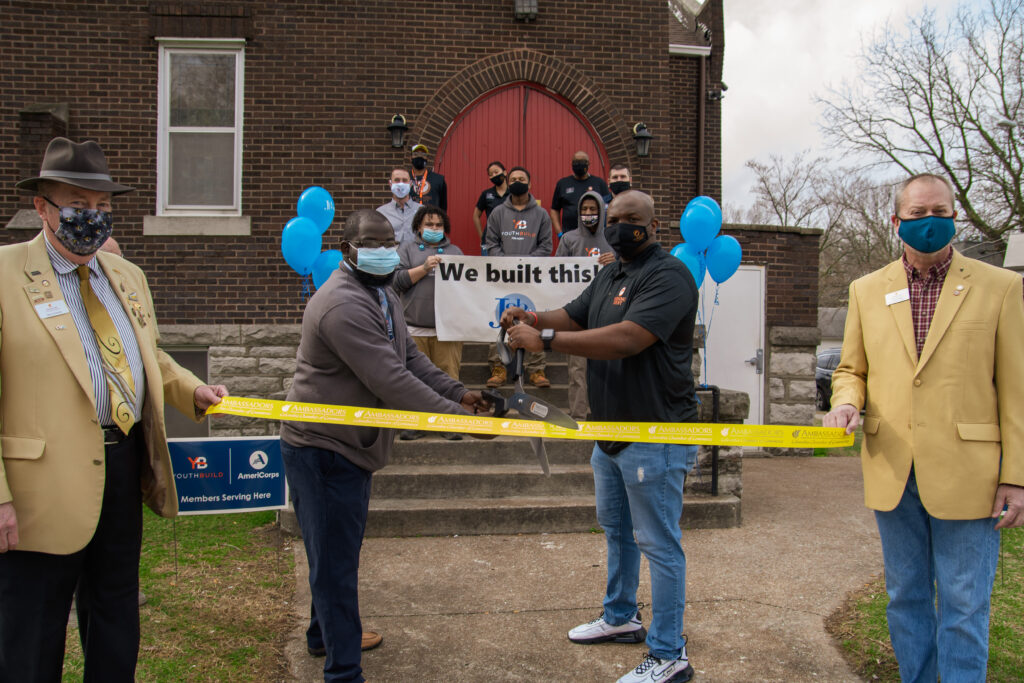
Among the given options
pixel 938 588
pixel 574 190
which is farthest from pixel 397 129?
pixel 938 588

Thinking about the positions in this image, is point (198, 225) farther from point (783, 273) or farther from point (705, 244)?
point (783, 273)

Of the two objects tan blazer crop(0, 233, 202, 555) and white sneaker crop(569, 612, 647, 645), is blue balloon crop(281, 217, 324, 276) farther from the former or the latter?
white sneaker crop(569, 612, 647, 645)

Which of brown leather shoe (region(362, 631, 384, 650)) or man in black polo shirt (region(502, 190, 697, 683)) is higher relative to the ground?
man in black polo shirt (region(502, 190, 697, 683))

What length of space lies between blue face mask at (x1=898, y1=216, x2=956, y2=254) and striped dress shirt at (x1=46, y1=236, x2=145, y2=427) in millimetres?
3074

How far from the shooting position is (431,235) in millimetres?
7191

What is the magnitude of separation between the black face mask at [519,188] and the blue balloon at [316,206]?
1870 mm

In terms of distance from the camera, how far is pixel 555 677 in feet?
12.1

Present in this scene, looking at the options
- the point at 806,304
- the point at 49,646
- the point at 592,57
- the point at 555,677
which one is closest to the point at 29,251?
the point at 49,646

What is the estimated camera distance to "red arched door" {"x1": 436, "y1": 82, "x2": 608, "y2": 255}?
9.66m

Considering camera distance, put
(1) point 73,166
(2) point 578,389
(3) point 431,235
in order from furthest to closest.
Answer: (3) point 431,235, (2) point 578,389, (1) point 73,166

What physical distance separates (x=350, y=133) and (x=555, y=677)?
726cm

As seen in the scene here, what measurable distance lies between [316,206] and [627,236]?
4.56 m

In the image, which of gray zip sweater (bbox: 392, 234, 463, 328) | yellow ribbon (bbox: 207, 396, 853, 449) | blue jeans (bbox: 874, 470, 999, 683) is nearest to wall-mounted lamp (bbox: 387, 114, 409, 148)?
gray zip sweater (bbox: 392, 234, 463, 328)

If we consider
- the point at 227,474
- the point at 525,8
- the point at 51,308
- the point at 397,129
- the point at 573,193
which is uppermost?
the point at 525,8
